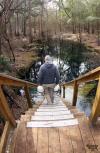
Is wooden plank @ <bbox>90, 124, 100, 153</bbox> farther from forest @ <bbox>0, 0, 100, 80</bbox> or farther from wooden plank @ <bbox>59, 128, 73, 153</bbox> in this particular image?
forest @ <bbox>0, 0, 100, 80</bbox>

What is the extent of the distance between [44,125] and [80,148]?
3.22ft

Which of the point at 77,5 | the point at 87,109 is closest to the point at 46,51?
the point at 77,5

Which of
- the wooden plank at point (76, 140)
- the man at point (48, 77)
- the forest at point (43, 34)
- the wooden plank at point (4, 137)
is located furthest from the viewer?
the forest at point (43, 34)

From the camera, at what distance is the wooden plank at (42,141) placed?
442 cm

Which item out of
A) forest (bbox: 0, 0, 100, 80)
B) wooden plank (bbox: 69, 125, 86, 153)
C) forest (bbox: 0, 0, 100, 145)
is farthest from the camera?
forest (bbox: 0, 0, 100, 80)

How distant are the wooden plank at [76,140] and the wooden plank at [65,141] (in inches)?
2.3

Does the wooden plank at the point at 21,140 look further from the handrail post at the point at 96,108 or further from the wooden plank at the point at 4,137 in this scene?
the handrail post at the point at 96,108

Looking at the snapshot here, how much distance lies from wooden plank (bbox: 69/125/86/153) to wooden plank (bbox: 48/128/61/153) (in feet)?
0.74

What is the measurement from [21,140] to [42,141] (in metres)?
0.33

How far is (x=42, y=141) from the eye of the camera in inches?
184

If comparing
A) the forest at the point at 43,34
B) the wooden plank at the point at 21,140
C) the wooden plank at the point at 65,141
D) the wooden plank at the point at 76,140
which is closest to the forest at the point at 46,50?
the forest at the point at 43,34

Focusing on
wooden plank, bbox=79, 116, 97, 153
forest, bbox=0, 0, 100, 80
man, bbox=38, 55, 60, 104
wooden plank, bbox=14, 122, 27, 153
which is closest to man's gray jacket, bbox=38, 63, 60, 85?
man, bbox=38, 55, 60, 104

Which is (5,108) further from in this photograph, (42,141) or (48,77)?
(48,77)

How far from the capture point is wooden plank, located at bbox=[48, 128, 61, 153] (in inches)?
174
